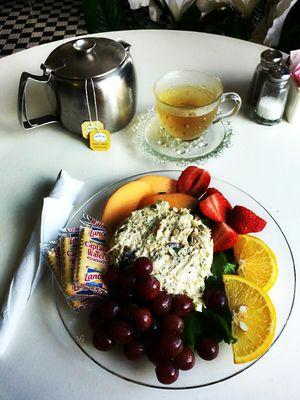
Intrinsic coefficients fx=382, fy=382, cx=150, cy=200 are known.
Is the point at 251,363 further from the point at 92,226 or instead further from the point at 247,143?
the point at 247,143

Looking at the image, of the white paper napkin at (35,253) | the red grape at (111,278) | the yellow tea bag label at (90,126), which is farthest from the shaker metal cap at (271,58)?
the red grape at (111,278)

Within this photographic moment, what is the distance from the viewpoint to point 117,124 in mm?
944

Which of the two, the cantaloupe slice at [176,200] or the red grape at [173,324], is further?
the cantaloupe slice at [176,200]

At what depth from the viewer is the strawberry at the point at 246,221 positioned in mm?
703

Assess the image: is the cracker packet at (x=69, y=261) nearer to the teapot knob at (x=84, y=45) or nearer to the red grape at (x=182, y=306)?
the red grape at (x=182, y=306)

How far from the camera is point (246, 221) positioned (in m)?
0.70

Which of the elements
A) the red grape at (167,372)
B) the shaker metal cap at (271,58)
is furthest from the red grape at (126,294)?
the shaker metal cap at (271,58)

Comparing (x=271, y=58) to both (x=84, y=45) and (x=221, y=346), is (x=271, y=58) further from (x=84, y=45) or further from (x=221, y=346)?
(x=221, y=346)

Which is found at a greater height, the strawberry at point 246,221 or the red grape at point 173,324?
the strawberry at point 246,221

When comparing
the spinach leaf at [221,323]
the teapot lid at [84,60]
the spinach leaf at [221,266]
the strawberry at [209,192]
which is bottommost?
the spinach leaf at [221,266]

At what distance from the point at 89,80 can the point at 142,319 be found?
521 mm

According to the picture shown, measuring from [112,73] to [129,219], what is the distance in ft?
1.14

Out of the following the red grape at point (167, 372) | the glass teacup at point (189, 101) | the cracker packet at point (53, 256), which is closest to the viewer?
the red grape at point (167, 372)

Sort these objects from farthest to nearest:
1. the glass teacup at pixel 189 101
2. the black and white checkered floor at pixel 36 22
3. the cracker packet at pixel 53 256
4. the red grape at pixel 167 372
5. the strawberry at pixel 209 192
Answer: the black and white checkered floor at pixel 36 22
the glass teacup at pixel 189 101
the strawberry at pixel 209 192
the cracker packet at pixel 53 256
the red grape at pixel 167 372
